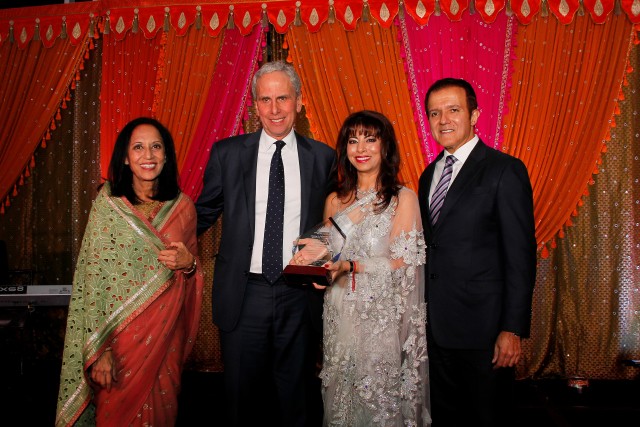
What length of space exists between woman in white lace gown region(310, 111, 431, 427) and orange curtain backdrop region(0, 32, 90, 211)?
3.12 meters

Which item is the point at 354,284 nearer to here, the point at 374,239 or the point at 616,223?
the point at 374,239

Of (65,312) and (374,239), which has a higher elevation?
(374,239)

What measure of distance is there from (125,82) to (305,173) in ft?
8.22

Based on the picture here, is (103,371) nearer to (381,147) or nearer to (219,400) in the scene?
(381,147)

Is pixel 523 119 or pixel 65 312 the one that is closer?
pixel 523 119

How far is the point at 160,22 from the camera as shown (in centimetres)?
393

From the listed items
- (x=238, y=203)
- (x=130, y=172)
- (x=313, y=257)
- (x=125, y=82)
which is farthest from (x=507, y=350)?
(x=125, y=82)

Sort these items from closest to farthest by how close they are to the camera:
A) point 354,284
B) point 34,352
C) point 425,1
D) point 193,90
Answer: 1. point 354,284
2. point 425,1
3. point 193,90
4. point 34,352

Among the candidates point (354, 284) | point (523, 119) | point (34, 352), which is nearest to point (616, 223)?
point (523, 119)

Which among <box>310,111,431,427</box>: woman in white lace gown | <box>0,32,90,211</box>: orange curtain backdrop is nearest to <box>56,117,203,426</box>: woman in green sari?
<box>310,111,431,427</box>: woman in white lace gown

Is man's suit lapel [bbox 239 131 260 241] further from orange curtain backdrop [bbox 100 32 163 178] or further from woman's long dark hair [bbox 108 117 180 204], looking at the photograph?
orange curtain backdrop [bbox 100 32 163 178]

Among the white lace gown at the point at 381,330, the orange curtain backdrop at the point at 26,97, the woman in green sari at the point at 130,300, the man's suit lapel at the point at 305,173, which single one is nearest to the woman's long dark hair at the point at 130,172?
the woman in green sari at the point at 130,300

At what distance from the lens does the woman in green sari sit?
194 cm

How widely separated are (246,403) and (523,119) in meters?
2.79
